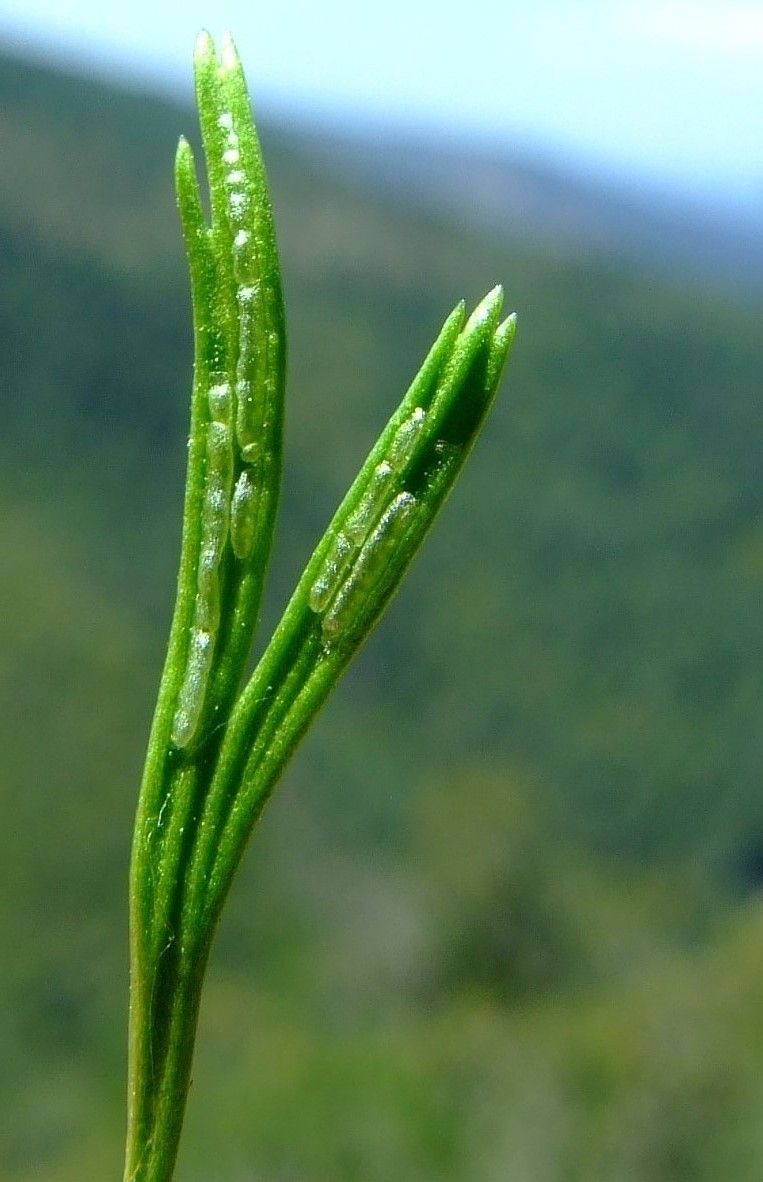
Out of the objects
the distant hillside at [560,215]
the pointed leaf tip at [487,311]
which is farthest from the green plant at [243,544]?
the distant hillside at [560,215]

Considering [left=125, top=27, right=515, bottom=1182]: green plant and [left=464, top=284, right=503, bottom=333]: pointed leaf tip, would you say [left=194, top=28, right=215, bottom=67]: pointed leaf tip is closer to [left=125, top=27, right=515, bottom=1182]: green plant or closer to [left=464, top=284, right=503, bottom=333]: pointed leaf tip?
[left=125, top=27, right=515, bottom=1182]: green plant

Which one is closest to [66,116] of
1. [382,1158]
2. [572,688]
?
[572,688]

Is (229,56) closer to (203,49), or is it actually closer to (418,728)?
(203,49)

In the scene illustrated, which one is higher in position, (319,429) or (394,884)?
(319,429)

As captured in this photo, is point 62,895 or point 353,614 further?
point 62,895

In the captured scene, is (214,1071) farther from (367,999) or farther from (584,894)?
(584,894)

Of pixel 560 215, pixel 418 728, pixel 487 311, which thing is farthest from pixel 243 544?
pixel 560 215

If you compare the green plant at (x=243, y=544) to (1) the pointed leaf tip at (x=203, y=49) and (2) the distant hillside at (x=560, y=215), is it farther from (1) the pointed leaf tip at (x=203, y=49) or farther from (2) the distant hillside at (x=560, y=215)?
(2) the distant hillside at (x=560, y=215)
